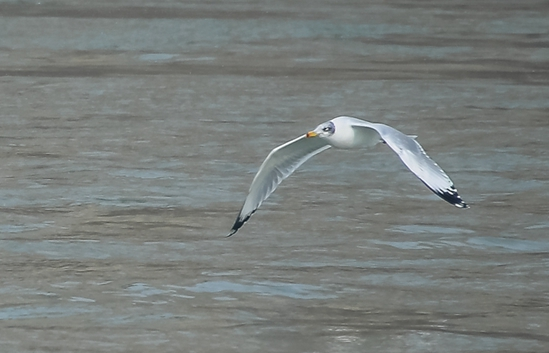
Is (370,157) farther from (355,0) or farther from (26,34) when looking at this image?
(355,0)

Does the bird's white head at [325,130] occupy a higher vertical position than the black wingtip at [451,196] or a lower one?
higher

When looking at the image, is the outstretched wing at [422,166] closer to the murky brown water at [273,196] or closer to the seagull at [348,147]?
the seagull at [348,147]

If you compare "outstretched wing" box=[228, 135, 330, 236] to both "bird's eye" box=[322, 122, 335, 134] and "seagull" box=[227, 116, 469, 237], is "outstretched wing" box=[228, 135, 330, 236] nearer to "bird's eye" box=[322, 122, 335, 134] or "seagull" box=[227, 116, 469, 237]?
"seagull" box=[227, 116, 469, 237]

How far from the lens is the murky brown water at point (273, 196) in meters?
6.29

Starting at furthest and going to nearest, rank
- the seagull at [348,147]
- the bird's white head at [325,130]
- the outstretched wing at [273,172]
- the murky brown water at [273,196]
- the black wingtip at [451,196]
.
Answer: the outstretched wing at [273,172], the murky brown water at [273,196], the bird's white head at [325,130], the seagull at [348,147], the black wingtip at [451,196]

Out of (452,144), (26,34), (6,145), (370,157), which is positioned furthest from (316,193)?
(26,34)

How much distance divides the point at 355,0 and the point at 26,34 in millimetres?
4737

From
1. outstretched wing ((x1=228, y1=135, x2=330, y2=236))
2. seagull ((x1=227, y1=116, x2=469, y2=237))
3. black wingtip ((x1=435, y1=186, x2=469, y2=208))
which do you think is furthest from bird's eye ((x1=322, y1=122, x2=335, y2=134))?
black wingtip ((x1=435, y1=186, x2=469, y2=208))

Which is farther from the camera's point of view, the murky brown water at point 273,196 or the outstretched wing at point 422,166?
the murky brown water at point 273,196

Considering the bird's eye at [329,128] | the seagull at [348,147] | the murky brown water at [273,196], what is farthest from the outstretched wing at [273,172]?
the murky brown water at [273,196]

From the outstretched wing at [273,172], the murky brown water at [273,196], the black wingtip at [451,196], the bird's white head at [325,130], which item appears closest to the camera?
the black wingtip at [451,196]

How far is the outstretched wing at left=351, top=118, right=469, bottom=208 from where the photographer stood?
5395mm

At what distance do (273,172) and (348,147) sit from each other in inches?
20.6

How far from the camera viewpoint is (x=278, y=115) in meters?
10.8
